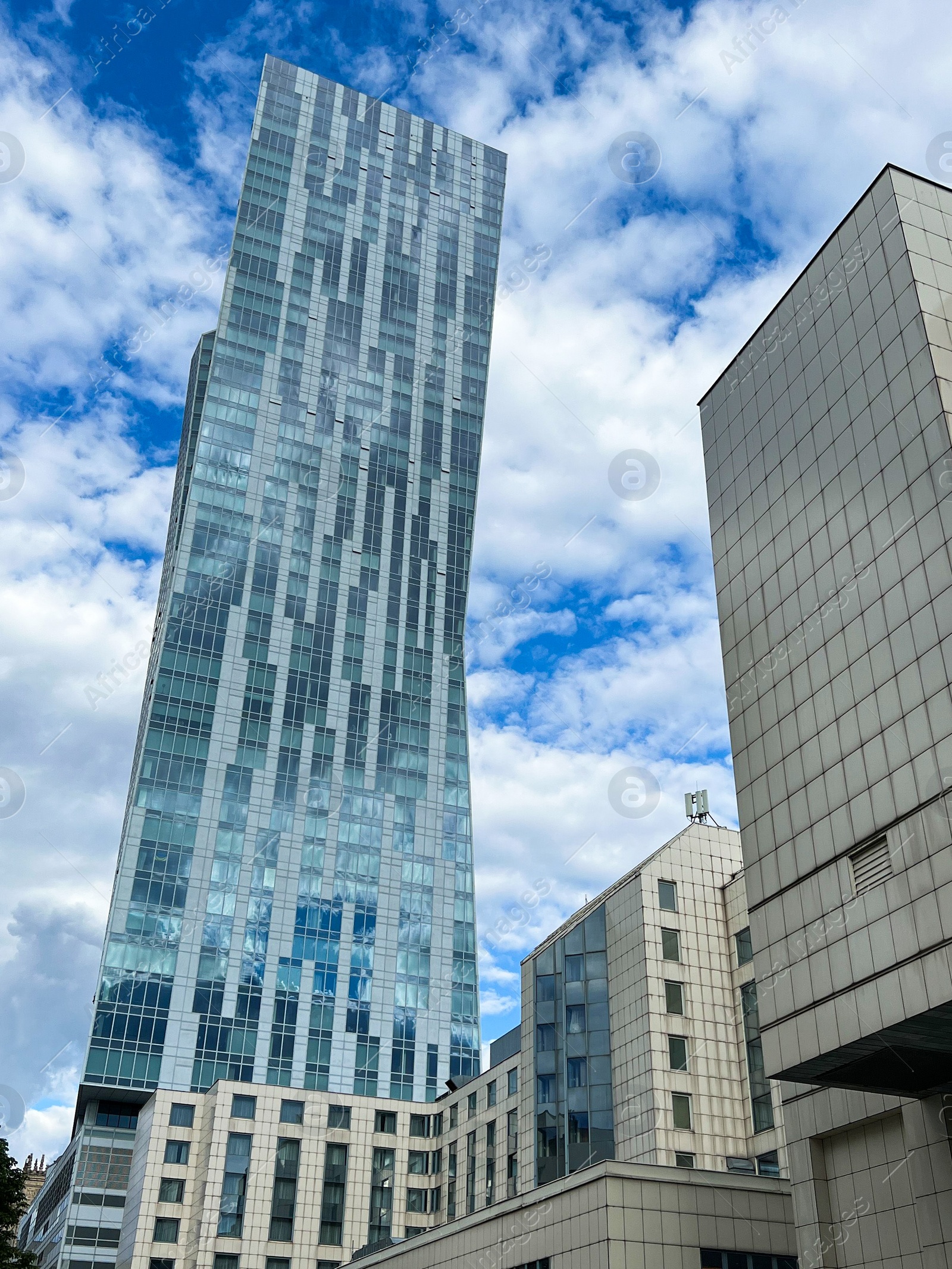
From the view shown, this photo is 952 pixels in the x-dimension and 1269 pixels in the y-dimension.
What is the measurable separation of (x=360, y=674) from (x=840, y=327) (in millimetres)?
93571

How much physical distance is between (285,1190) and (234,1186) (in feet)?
13.8

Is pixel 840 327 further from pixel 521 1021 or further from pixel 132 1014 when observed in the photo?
pixel 132 1014

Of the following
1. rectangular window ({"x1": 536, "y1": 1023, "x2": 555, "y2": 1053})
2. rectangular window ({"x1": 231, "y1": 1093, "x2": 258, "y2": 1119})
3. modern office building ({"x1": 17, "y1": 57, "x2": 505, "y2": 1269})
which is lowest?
rectangular window ({"x1": 536, "y1": 1023, "x2": 555, "y2": 1053})

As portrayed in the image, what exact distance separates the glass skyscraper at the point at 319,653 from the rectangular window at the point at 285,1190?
1211cm

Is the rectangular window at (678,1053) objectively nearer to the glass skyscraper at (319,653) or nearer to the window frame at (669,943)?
the window frame at (669,943)

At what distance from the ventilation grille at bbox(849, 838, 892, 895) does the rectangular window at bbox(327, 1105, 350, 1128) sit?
75.4 m

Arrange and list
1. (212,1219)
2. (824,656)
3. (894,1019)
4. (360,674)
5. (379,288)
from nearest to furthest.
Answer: (894,1019)
(824,656)
(212,1219)
(360,674)
(379,288)

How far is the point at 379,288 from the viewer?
14075cm

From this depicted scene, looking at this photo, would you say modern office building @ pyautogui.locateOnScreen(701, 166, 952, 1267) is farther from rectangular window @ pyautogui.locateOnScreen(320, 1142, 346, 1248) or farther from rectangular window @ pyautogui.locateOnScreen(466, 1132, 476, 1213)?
rectangular window @ pyautogui.locateOnScreen(320, 1142, 346, 1248)

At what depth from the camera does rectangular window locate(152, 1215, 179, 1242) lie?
280 ft

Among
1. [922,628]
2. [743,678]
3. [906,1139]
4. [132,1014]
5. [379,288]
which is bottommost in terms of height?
[906,1139]

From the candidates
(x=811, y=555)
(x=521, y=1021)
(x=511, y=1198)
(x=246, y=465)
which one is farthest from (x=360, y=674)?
(x=811, y=555)

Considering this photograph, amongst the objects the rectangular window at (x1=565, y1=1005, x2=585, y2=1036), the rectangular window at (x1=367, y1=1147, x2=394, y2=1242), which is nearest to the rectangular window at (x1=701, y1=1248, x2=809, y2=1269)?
the rectangular window at (x1=565, y1=1005, x2=585, y2=1036)

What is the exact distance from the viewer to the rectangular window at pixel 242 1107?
87875 mm
